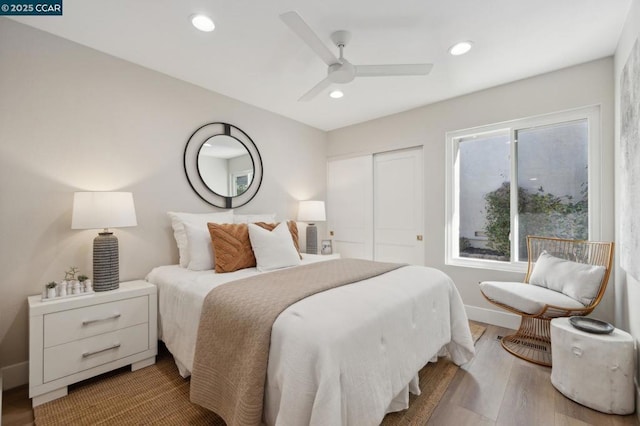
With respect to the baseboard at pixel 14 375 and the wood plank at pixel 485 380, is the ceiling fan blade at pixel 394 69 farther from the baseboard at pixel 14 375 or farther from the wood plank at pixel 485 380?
the baseboard at pixel 14 375

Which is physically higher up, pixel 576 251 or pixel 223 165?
pixel 223 165

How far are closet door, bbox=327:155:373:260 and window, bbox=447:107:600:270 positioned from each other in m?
1.12

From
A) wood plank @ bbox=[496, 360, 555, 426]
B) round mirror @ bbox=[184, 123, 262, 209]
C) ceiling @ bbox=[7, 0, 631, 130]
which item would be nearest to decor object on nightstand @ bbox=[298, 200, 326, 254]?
round mirror @ bbox=[184, 123, 262, 209]

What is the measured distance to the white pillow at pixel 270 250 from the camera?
243cm

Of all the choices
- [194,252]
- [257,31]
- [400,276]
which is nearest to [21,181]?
[194,252]

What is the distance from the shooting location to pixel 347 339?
1250 millimetres

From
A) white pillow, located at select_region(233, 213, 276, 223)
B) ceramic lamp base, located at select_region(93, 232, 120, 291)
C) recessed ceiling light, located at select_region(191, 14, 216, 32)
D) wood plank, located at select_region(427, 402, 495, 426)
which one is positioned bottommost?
wood plank, located at select_region(427, 402, 495, 426)

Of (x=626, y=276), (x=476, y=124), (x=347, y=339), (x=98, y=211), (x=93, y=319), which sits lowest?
(x=93, y=319)

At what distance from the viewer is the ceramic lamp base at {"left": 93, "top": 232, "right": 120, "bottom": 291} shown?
2064mm

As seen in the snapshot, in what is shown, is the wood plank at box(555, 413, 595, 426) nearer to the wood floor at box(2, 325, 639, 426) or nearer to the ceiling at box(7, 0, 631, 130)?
the wood floor at box(2, 325, 639, 426)

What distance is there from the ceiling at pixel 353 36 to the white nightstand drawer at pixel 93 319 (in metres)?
1.99

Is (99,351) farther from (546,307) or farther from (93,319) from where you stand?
(546,307)

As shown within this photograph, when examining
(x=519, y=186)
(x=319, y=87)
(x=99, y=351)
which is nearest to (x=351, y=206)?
(x=519, y=186)

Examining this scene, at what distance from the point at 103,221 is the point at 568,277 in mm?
3586
